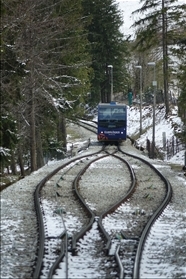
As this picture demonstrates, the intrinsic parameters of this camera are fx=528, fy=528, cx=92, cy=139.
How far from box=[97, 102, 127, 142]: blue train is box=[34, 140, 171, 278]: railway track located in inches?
742

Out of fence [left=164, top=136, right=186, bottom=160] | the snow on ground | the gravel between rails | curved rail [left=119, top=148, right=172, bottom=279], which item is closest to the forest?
the gravel between rails

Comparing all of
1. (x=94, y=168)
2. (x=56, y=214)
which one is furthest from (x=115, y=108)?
(x=56, y=214)

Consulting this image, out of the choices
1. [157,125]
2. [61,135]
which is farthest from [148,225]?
[157,125]

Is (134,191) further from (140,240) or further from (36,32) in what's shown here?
(36,32)

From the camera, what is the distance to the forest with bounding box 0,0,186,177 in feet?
56.6

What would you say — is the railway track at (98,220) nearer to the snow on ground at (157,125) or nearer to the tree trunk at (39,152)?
the tree trunk at (39,152)

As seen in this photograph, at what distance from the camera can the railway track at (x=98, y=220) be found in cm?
951

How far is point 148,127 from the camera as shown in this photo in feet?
178

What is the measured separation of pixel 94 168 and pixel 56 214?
11.4 meters

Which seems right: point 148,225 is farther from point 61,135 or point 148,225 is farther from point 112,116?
point 112,116

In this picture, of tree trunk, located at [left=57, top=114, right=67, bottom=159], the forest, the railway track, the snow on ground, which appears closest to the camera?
the railway track

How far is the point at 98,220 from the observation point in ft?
41.9

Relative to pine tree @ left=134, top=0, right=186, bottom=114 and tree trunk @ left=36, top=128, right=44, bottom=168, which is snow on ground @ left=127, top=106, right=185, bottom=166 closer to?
pine tree @ left=134, top=0, right=186, bottom=114

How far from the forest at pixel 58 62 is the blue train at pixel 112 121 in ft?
7.44
